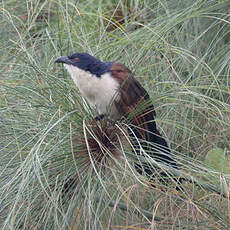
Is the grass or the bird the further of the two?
the bird

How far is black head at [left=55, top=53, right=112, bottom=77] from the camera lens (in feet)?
6.73

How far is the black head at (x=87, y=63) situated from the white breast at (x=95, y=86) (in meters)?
0.02

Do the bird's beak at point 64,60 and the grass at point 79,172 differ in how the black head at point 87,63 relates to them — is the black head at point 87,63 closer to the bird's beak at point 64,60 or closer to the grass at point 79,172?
the bird's beak at point 64,60

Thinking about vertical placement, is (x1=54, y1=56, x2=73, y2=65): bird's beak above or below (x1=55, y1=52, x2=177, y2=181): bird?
above

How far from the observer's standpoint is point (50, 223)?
164 cm

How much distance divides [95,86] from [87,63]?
10cm

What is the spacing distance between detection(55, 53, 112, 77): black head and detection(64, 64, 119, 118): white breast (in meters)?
0.02

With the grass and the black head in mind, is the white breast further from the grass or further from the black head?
the grass

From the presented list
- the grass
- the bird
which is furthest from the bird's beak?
the grass

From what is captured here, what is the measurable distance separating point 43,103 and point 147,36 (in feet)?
1.77

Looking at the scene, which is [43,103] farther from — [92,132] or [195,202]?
[195,202]

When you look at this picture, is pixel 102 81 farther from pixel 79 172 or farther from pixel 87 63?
pixel 79 172

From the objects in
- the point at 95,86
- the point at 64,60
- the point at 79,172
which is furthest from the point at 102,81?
the point at 79,172

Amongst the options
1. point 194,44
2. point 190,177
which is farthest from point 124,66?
point 190,177
